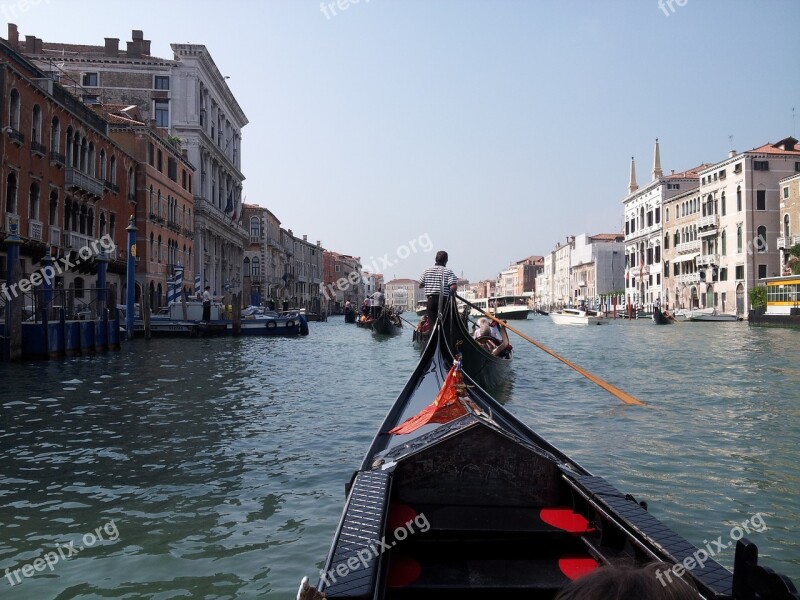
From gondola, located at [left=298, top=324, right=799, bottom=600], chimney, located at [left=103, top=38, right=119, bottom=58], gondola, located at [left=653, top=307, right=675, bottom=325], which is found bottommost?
gondola, located at [left=298, top=324, right=799, bottom=600]

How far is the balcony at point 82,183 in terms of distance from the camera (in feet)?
54.5

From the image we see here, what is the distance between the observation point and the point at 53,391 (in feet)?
24.0

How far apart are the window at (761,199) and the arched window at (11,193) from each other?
29.4 meters

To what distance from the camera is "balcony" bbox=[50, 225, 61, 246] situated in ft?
51.4

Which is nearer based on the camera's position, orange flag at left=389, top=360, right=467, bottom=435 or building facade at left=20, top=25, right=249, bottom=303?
orange flag at left=389, top=360, right=467, bottom=435

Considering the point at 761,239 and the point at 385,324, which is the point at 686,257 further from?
the point at 385,324

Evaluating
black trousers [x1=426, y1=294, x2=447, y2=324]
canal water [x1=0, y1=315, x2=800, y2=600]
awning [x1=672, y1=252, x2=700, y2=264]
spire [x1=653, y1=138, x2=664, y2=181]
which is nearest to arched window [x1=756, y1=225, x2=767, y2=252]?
awning [x1=672, y1=252, x2=700, y2=264]

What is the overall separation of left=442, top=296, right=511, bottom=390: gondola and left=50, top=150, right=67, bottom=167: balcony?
12.6 meters

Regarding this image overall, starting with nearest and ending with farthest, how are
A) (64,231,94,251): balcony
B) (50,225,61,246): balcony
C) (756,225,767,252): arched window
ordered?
(50,225,61,246): balcony < (64,231,94,251): balcony < (756,225,767,252): arched window

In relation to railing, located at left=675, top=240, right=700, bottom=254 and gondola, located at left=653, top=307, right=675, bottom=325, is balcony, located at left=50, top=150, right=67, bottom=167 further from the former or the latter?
railing, located at left=675, top=240, right=700, bottom=254

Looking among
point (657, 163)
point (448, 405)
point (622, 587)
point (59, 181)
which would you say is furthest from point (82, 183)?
point (657, 163)

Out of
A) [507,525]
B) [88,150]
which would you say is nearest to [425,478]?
[507,525]

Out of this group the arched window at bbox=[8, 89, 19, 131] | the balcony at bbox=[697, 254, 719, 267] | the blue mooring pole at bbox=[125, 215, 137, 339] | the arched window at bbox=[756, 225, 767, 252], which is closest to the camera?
the arched window at bbox=[8, 89, 19, 131]

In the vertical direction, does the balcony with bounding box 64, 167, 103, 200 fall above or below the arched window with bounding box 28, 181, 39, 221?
above
